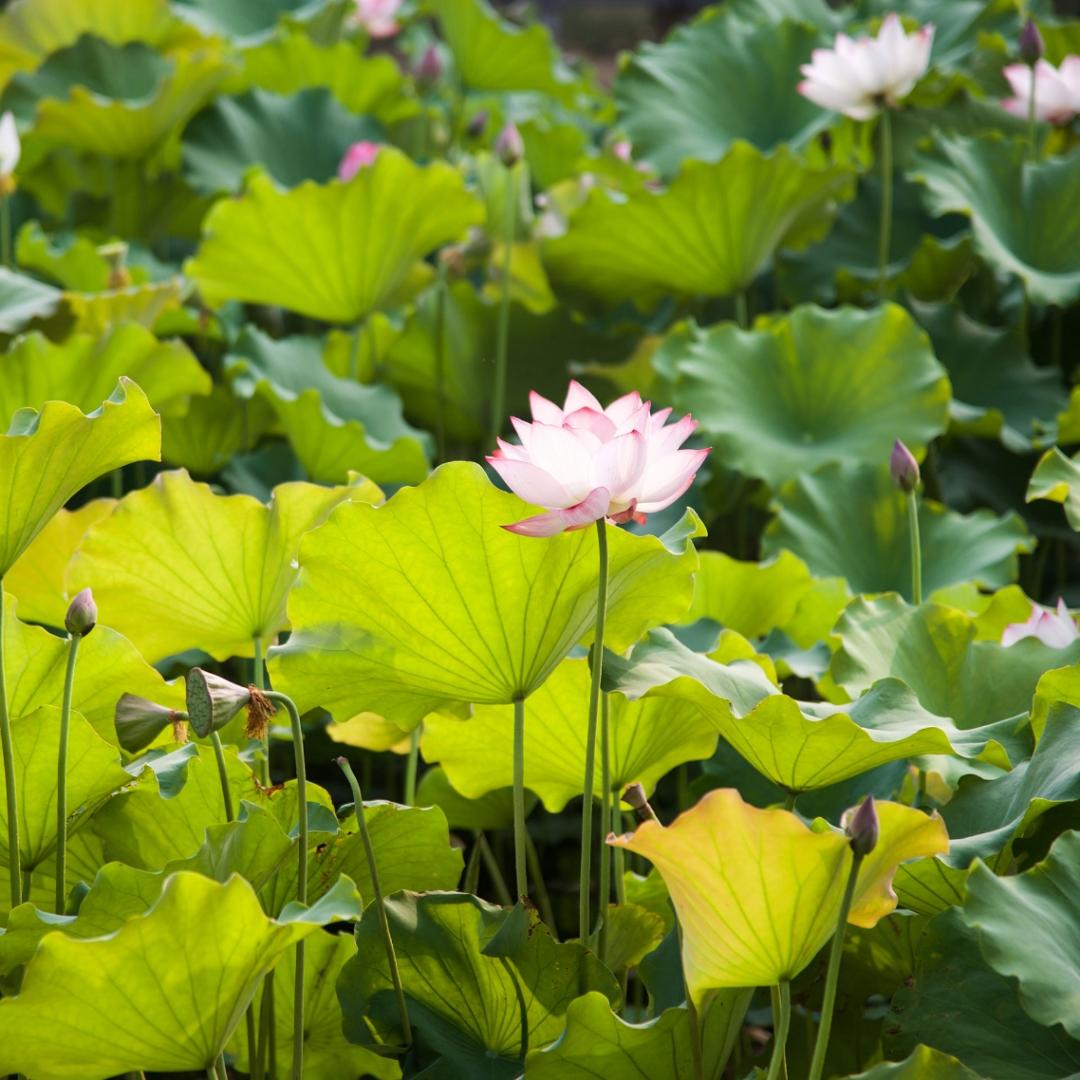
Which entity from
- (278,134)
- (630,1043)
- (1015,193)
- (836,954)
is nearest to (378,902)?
(630,1043)

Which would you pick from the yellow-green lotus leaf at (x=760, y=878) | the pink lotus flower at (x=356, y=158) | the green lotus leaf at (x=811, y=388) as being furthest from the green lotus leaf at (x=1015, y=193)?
the yellow-green lotus leaf at (x=760, y=878)

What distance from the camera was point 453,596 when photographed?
0.94 metres

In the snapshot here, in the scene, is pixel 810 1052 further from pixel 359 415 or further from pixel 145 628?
pixel 359 415

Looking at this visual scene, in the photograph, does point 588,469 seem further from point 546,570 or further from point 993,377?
point 993,377

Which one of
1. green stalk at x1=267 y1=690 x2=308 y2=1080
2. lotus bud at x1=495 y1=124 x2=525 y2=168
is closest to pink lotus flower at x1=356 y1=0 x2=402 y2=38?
lotus bud at x1=495 y1=124 x2=525 y2=168

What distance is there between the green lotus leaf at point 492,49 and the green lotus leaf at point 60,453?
5.64ft

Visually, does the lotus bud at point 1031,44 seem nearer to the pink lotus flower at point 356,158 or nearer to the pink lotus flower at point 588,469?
the pink lotus flower at point 356,158

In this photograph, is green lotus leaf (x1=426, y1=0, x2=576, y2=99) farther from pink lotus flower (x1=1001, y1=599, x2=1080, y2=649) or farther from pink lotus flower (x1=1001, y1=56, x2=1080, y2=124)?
pink lotus flower (x1=1001, y1=599, x2=1080, y2=649)

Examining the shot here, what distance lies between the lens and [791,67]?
215 centimetres

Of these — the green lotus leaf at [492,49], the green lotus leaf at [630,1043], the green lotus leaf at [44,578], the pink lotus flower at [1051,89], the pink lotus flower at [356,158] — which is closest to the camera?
the green lotus leaf at [630,1043]

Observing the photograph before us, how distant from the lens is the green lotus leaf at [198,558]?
111 centimetres

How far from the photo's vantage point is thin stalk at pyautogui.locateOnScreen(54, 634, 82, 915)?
2.84 ft

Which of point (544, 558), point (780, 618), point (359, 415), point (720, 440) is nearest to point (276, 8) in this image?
point (359, 415)

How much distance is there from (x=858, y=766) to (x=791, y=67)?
1505mm
